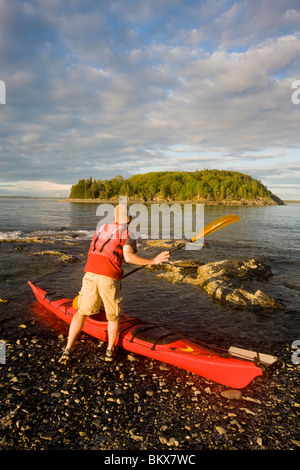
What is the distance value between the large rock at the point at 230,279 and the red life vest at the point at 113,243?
5.38 metres

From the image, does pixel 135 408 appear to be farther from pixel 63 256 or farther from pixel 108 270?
pixel 63 256

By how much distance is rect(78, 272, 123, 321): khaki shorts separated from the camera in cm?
510

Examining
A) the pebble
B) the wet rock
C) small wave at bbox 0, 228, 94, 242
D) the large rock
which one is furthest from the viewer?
small wave at bbox 0, 228, 94, 242

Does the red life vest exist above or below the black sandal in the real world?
above

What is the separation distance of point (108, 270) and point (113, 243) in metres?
0.54

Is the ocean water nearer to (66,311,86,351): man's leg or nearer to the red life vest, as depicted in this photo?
(66,311,86,351): man's leg

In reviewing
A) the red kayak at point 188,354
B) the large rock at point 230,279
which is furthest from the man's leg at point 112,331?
the large rock at point 230,279

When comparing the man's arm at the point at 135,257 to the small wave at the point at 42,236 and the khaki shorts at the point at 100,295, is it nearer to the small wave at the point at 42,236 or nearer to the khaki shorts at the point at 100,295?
the khaki shorts at the point at 100,295

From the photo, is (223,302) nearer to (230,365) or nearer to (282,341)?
(282,341)

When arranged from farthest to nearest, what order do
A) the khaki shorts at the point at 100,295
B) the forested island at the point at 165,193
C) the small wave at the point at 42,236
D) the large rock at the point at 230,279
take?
the forested island at the point at 165,193 < the small wave at the point at 42,236 < the large rock at the point at 230,279 < the khaki shorts at the point at 100,295

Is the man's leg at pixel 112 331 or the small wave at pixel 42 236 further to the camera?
the small wave at pixel 42 236

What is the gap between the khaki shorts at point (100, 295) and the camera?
510 cm

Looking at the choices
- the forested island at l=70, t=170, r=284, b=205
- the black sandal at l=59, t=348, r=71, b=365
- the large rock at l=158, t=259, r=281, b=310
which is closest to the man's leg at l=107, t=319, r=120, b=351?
the black sandal at l=59, t=348, r=71, b=365

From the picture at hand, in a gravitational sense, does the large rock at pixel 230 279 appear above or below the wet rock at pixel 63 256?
below
